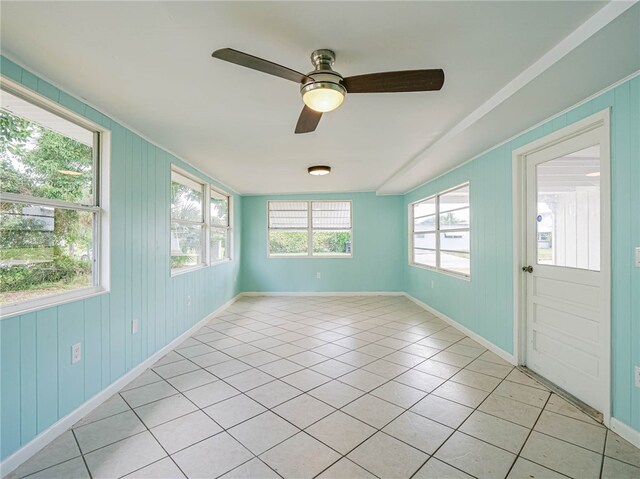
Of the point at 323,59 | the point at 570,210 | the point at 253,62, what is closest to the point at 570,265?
the point at 570,210

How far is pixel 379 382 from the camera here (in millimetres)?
2611

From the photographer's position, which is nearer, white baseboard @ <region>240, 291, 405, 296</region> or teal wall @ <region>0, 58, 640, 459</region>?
teal wall @ <region>0, 58, 640, 459</region>

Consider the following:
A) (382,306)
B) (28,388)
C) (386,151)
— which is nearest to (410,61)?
(386,151)

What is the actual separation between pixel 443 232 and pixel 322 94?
12.1ft

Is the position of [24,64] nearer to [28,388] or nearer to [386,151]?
[28,388]

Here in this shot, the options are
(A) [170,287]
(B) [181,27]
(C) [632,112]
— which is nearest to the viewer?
(B) [181,27]

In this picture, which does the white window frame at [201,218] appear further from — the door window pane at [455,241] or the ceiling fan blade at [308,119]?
the door window pane at [455,241]

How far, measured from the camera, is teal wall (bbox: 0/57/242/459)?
1.68 metres

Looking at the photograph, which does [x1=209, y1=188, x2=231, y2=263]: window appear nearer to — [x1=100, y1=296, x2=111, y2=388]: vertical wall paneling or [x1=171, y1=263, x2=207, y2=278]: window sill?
[x1=171, y1=263, x2=207, y2=278]: window sill

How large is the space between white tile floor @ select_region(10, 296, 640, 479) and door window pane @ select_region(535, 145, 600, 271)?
1121 millimetres

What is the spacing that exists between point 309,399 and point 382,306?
135 inches

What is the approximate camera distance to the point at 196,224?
425 cm

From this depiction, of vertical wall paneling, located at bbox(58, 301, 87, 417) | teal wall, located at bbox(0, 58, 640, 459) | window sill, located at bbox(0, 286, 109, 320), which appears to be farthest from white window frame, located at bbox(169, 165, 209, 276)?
vertical wall paneling, located at bbox(58, 301, 87, 417)

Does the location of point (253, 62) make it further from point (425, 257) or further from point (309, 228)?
point (309, 228)
